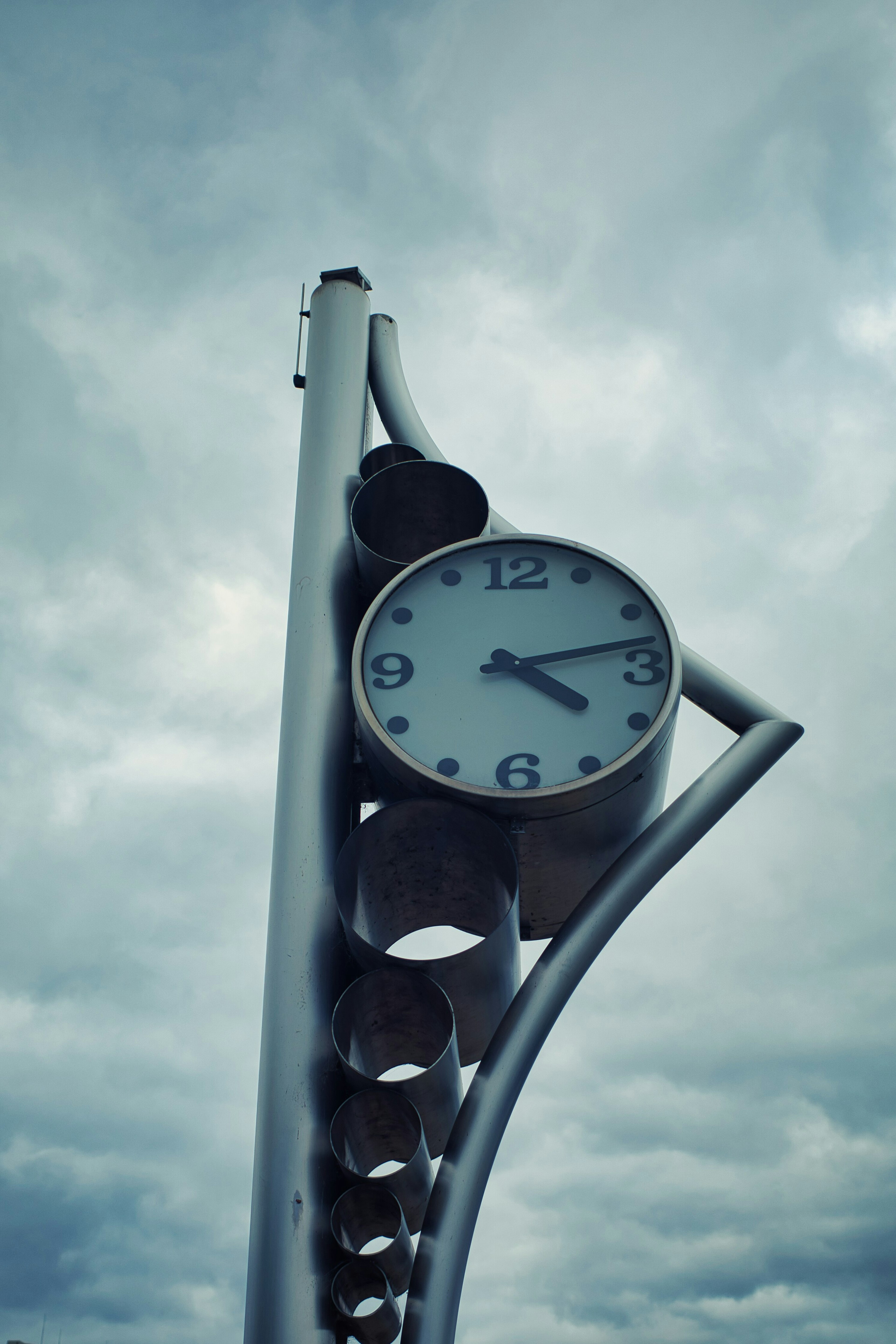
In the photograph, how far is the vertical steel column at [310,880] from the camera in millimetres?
4652

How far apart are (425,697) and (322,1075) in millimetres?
1950

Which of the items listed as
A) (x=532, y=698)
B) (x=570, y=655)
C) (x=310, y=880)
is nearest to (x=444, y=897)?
(x=310, y=880)

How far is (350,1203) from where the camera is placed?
4797 mm

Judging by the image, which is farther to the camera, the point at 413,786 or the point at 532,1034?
the point at 413,786

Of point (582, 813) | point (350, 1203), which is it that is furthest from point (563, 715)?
point (350, 1203)

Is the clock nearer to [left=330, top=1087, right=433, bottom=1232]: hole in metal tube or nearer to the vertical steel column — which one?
the vertical steel column

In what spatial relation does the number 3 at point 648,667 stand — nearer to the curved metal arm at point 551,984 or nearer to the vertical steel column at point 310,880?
the curved metal arm at point 551,984

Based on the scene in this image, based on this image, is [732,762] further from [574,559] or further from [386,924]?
[386,924]

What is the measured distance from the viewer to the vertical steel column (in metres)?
4.65

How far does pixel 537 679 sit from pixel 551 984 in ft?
5.43

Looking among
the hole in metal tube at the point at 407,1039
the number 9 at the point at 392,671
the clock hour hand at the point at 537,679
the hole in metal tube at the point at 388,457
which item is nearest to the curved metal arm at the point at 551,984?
the hole in metal tube at the point at 407,1039

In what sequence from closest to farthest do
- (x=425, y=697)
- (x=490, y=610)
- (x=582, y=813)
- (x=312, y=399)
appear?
(x=582, y=813), (x=425, y=697), (x=490, y=610), (x=312, y=399)

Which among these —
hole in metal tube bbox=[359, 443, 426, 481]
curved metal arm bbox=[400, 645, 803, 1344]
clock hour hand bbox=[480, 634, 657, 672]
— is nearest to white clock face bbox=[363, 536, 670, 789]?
clock hour hand bbox=[480, 634, 657, 672]

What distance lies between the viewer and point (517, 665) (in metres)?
6.02
